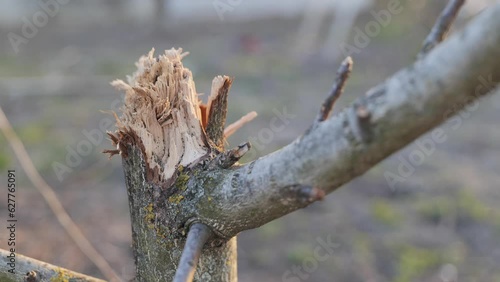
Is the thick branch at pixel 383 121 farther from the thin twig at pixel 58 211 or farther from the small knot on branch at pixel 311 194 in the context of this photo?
the thin twig at pixel 58 211

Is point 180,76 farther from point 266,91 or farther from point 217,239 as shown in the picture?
point 266,91

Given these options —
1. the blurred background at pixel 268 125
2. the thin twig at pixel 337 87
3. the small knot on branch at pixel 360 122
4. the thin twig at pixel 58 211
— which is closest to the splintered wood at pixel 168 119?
the thin twig at pixel 337 87

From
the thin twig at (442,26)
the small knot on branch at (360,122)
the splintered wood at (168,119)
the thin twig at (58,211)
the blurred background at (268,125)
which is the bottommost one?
the small knot on branch at (360,122)

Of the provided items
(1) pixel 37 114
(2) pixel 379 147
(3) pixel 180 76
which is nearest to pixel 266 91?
(1) pixel 37 114

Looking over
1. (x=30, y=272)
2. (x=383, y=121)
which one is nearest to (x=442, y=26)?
(x=383, y=121)

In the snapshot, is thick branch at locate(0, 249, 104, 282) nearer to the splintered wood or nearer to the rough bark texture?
the rough bark texture

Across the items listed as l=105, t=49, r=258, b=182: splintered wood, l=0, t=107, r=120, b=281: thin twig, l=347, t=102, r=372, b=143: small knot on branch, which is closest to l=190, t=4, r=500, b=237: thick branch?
l=347, t=102, r=372, b=143: small knot on branch
